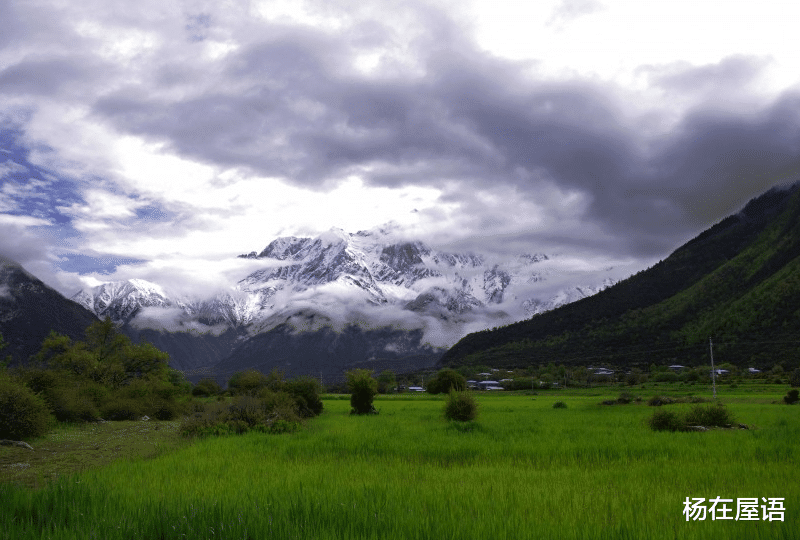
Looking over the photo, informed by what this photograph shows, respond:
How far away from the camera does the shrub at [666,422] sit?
19.9 metres

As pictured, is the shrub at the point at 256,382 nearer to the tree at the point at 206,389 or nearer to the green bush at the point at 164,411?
the green bush at the point at 164,411

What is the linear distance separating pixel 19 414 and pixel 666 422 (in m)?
23.4

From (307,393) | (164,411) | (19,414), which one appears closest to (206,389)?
(164,411)

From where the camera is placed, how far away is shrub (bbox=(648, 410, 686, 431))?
65.4 ft

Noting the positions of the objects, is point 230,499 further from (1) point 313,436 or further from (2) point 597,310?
(2) point 597,310

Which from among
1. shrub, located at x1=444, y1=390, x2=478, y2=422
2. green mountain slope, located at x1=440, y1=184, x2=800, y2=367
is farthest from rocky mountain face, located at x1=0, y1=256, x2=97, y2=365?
shrub, located at x1=444, y1=390, x2=478, y2=422

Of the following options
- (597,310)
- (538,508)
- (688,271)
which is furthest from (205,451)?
(688,271)

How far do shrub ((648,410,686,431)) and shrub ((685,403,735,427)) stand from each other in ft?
1.92

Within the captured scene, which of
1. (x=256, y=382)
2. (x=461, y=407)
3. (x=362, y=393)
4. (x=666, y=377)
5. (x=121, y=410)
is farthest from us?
(x=666, y=377)

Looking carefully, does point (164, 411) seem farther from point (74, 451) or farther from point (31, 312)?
point (31, 312)

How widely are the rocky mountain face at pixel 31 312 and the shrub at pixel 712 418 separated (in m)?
144

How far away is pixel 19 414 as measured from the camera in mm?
18703

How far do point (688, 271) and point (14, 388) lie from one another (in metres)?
171

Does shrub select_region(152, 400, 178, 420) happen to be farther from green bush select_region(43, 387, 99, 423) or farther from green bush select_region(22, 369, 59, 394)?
green bush select_region(22, 369, 59, 394)
